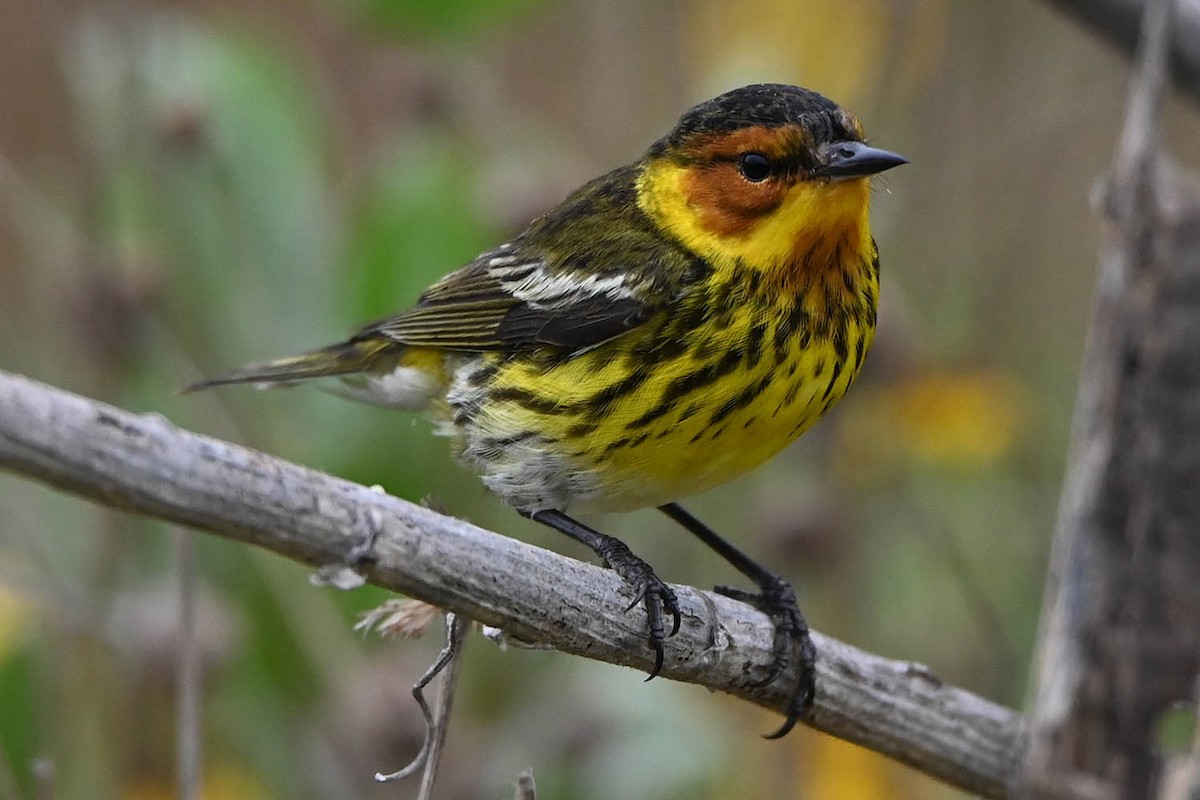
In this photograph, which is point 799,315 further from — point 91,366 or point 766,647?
point 91,366

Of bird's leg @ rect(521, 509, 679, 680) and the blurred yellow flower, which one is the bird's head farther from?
the blurred yellow flower

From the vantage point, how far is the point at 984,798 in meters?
3.33

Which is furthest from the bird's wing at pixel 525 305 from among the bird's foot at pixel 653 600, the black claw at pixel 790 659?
the black claw at pixel 790 659

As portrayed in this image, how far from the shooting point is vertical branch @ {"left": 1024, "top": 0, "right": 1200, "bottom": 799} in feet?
10.4

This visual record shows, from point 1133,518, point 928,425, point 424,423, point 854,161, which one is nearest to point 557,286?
point 854,161

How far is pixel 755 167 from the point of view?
137 inches

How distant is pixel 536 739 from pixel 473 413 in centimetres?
120


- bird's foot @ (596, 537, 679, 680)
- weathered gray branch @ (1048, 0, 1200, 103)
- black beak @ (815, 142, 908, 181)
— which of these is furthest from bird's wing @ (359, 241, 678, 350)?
weathered gray branch @ (1048, 0, 1200, 103)

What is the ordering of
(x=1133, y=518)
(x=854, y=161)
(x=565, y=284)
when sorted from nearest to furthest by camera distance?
(x=1133, y=518) < (x=854, y=161) < (x=565, y=284)

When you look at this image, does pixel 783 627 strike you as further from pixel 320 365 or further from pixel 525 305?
pixel 320 365

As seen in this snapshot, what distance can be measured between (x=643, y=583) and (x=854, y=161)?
0.98 meters

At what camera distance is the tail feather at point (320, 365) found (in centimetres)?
414

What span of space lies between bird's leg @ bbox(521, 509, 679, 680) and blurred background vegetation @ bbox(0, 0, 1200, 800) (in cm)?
81

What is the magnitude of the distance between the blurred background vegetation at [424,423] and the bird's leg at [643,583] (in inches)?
31.8
